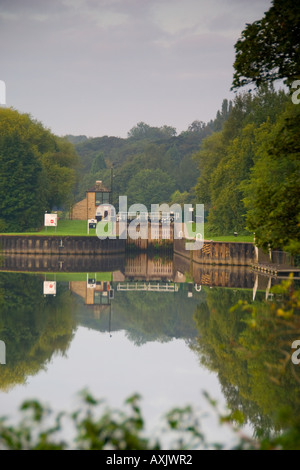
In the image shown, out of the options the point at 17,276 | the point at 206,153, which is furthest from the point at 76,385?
the point at 206,153

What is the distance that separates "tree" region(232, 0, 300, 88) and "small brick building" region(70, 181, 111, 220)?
76748 millimetres

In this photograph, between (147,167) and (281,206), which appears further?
(147,167)

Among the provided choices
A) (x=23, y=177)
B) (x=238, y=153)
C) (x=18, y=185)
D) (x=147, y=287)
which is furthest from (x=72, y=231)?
(x=147, y=287)

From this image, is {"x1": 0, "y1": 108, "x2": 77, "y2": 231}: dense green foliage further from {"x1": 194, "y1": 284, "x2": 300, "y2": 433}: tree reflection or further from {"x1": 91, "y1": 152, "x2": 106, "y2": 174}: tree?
{"x1": 91, "y1": 152, "x2": 106, "y2": 174}: tree

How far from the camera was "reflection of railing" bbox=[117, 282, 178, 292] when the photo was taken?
4153 centimetres

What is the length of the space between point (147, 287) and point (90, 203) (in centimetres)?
5216

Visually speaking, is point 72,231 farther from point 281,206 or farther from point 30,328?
point 281,206

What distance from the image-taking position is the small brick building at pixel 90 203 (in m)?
93.2

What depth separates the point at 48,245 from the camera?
63875 millimetres

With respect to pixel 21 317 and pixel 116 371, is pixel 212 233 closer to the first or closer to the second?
pixel 21 317

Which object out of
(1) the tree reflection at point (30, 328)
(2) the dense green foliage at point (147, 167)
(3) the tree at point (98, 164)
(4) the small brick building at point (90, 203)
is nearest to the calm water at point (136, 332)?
(1) the tree reflection at point (30, 328)

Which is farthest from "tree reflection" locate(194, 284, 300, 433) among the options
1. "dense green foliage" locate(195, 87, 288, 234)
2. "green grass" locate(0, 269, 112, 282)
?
"dense green foliage" locate(195, 87, 288, 234)

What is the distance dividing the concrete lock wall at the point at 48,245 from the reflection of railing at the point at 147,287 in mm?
18978
